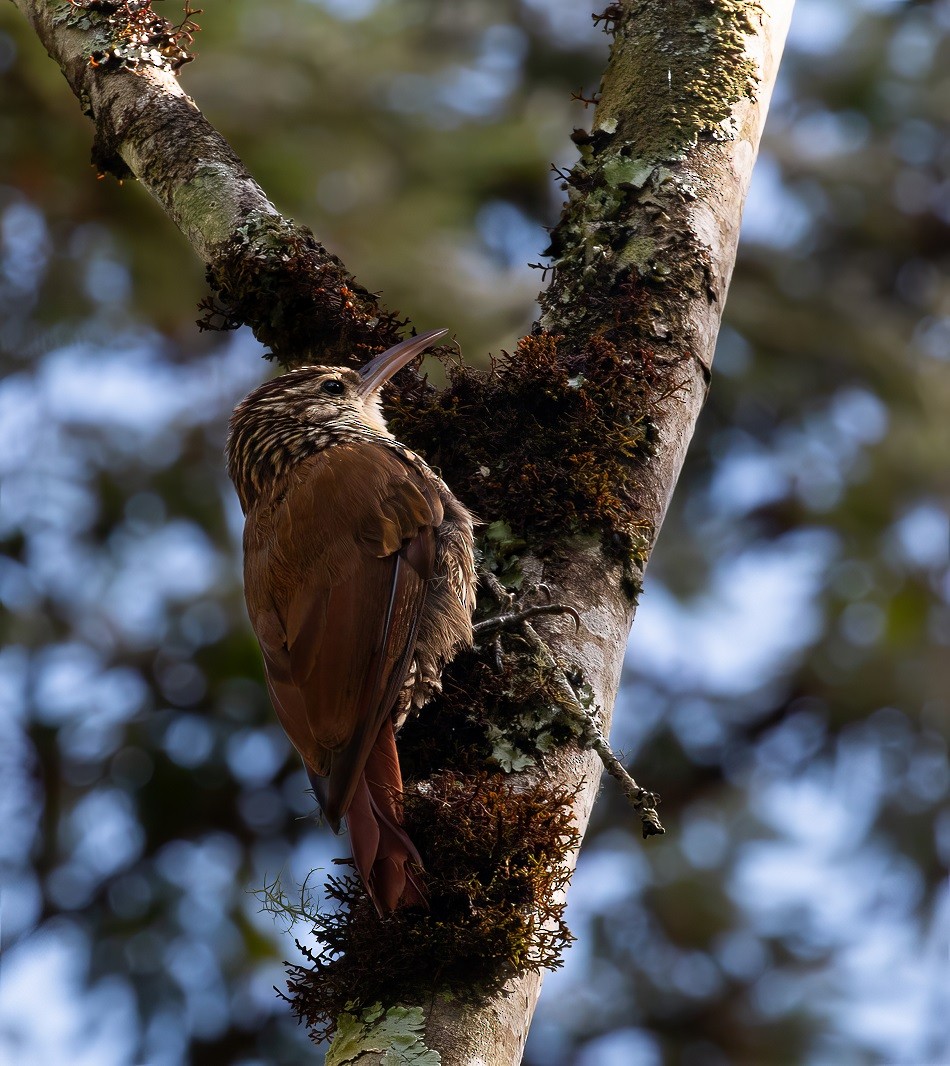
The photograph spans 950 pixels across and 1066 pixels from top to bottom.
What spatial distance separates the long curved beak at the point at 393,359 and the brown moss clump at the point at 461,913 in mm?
996

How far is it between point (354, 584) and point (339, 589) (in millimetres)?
31

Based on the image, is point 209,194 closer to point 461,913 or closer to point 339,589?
point 339,589

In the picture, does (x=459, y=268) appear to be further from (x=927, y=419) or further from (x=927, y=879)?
(x=927, y=879)

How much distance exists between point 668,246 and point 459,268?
95.8 inches

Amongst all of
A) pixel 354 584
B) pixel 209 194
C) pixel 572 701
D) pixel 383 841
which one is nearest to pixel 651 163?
pixel 209 194

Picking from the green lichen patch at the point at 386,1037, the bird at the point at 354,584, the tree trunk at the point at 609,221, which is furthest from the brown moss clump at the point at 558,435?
the green lichen patch at the point at 386,1037

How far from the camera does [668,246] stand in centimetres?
241

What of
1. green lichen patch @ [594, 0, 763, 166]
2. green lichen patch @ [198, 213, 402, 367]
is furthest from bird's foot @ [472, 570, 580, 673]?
green lichen patch @ [594, 0, 763, 166]

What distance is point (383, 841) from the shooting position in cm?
185

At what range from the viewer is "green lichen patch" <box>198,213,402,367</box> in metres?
2.59

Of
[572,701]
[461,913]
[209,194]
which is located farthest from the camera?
[209,194]

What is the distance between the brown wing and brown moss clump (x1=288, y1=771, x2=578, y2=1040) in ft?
1.01

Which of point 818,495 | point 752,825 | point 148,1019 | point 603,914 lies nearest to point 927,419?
point 818,495

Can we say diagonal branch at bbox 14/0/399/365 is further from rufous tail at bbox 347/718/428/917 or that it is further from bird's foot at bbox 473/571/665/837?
rufous tail at bbox 347/718/428/917
